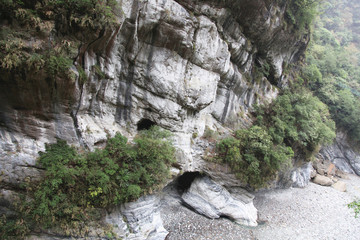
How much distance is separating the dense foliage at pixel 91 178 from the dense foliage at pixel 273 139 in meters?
4.74

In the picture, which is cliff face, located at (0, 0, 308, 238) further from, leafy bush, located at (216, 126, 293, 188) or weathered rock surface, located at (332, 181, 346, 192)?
weathered rock surface, located at (332, 181, 346, 192)

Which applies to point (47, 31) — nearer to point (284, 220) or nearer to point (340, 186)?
point (284, 220)

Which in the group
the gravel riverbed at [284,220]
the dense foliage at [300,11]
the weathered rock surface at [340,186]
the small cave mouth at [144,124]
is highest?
the dense foliage at [300,11]

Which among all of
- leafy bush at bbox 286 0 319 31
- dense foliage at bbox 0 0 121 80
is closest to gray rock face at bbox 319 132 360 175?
leafy bush at bbox 286 0 319 31

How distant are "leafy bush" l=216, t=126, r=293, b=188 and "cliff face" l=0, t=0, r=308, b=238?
0.82m

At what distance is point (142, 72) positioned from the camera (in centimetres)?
959

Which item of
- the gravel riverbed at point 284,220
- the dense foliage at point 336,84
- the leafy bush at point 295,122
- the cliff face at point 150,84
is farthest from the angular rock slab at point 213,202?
the dense foliage at point 336,84

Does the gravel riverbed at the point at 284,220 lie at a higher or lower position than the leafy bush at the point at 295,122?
lower

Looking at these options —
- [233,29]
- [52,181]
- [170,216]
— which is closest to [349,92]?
[233,29]

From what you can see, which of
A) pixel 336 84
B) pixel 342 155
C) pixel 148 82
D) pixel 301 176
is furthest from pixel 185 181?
pixel 342 155

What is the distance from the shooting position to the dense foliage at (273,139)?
11188 mm

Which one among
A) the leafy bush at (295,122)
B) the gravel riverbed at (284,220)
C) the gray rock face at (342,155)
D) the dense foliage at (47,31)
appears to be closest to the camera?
the dense foliage at (47,31)

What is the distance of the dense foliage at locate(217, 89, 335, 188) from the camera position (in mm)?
11188

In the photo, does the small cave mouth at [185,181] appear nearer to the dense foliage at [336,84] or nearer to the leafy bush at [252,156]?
the leafy bush at [252,156]
